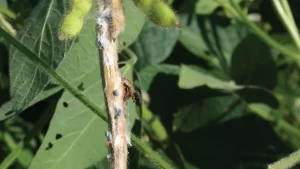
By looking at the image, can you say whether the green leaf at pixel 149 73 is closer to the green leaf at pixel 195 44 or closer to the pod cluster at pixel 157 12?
the green leaf at pixel 195 44

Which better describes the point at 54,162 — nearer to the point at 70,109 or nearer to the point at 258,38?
the point at 70,109

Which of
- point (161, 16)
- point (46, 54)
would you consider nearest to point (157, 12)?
point (161, 16)

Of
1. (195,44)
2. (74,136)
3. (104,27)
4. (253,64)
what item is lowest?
(253,64)

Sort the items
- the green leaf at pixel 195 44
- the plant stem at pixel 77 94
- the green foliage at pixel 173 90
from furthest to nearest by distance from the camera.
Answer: the green leaf at pixel 195 44
the green foliage at pixel 173 90
the plant stem at pixel 77 94

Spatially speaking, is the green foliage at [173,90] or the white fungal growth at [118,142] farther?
the green foliage at [173,90]

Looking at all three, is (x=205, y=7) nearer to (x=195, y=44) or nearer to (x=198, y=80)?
(x=195, y=44)

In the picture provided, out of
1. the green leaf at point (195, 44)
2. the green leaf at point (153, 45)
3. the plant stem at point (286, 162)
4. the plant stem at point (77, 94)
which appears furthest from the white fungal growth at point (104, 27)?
the green leaf at point (195, 44)

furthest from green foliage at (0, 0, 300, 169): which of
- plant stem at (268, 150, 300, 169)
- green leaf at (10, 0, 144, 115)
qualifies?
plant stem at (268, 150, 300, 169)
